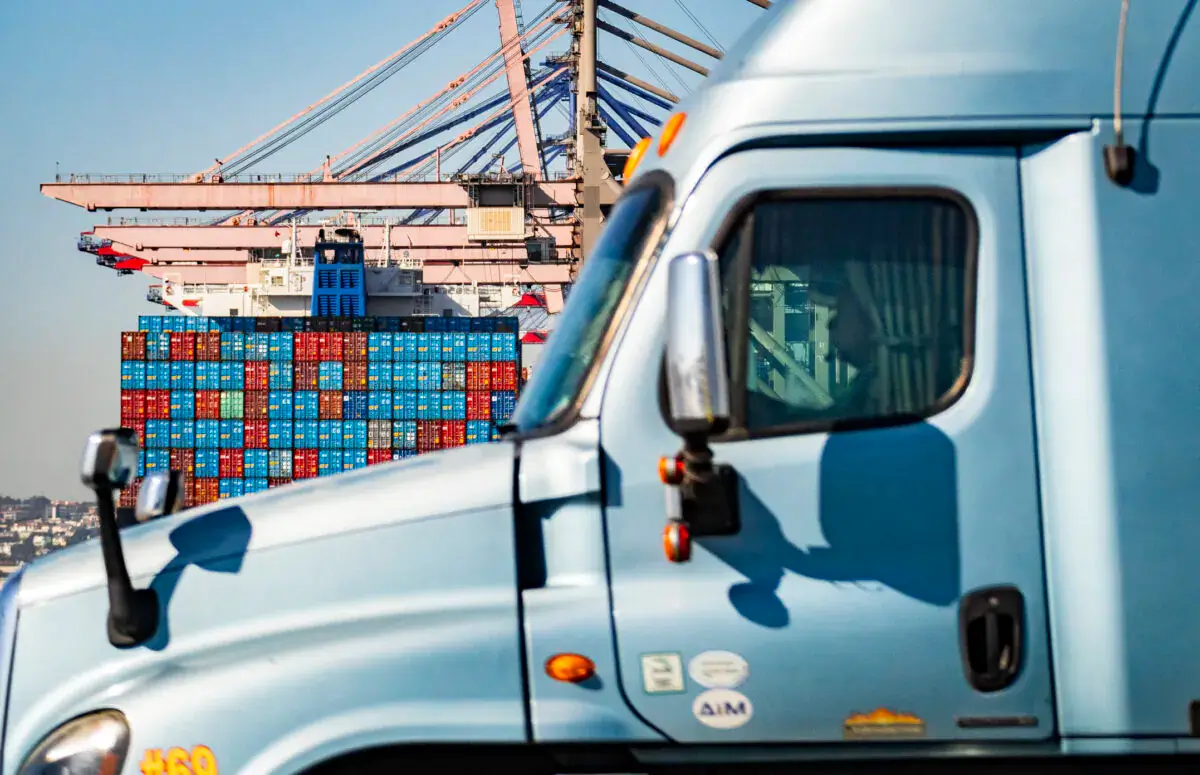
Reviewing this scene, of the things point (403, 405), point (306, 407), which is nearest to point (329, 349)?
point (306, 407)

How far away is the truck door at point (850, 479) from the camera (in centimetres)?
287

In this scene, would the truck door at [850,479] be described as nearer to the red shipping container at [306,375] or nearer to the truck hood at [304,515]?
the truck hood at [304,515]

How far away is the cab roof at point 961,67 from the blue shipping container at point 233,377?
37.1m

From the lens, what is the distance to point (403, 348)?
38156 millimetres

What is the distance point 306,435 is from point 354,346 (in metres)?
3.10

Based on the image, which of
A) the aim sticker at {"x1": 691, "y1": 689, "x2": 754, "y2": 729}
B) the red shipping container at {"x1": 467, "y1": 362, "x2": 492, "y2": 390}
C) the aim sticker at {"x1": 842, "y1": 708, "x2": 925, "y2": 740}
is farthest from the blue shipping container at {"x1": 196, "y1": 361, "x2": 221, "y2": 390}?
the aim sticker at {"x1": 842, "y1": 708, "x2": 925, "y2": 740}

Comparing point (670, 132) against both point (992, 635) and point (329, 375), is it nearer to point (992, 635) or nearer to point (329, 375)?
point (992, 635)

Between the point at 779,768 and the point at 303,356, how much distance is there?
1451 inches

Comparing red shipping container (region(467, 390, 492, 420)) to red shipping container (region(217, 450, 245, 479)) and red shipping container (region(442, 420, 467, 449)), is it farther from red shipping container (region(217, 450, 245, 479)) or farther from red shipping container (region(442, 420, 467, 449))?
red shipping container (region(217, 450, 245, 479))

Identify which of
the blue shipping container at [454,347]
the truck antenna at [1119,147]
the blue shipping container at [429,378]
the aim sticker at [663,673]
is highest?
the blue shipping container at [454,347]

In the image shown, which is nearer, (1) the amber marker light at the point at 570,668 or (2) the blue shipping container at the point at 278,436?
(1) the amber marker light at the point at 570,668

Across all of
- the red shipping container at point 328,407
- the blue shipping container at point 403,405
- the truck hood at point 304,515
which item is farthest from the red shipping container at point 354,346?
the truck hood at point 304,515

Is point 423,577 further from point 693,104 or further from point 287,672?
point 693,104

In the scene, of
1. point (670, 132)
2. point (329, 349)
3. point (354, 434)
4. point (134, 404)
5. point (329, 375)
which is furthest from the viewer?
point (134, 404)
